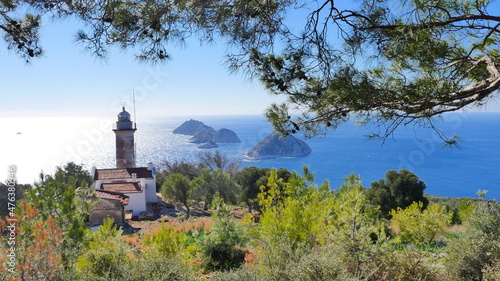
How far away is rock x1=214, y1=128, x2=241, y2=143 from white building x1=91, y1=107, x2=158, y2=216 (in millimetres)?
69104

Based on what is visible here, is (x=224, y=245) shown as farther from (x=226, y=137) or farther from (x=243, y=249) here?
(x=226, y=137)

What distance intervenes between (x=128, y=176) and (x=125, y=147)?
8.92ft

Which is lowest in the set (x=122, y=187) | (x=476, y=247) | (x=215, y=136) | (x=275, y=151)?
(x=122, y=187)

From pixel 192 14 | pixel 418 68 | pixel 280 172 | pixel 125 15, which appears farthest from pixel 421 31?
pixel 280 172

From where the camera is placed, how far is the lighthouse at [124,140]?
23312 mm

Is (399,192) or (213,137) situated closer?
(399,192)

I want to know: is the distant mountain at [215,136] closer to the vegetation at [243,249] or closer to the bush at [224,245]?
the bush at [224,245]

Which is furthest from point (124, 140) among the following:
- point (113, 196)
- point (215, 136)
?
point (215, 136)

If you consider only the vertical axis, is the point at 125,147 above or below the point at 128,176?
above

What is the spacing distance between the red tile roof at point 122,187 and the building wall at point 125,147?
3.11 meters

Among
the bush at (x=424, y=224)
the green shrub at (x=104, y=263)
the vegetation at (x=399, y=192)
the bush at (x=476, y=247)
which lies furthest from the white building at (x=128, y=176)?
the bush at (x=476, y=247)

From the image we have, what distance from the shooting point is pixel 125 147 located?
23531 mm

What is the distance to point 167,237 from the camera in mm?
3820

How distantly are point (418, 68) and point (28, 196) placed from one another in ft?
16.5
